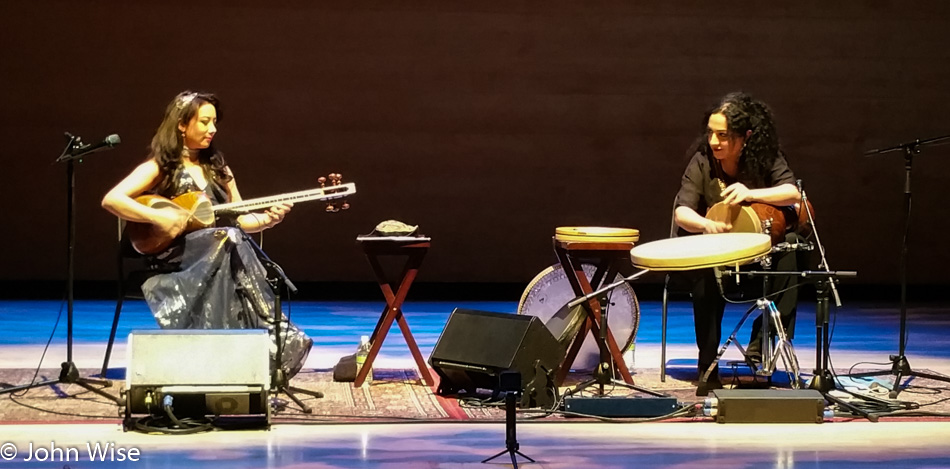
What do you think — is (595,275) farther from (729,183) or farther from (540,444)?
(540,444)

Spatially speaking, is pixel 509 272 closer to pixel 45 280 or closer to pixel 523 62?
pixel 523 62

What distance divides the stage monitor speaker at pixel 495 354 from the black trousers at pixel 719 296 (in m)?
0.70

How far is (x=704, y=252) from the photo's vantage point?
14.6 ft

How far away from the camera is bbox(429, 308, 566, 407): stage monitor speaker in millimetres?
4523

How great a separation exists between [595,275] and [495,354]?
0.76 metres

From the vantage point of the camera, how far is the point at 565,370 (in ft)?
16.4

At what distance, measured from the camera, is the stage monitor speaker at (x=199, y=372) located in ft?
13.0

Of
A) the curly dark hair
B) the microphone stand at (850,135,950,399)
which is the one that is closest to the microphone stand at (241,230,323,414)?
the curly dark hair

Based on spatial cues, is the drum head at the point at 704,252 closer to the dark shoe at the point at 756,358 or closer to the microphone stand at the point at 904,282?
the microphone stand at the point at 904,282

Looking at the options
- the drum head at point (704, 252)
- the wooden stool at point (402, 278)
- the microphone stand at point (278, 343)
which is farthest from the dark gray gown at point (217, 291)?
the drum head at point (704, 252)

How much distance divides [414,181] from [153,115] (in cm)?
195

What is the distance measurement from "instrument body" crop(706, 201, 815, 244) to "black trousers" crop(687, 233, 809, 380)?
91mm

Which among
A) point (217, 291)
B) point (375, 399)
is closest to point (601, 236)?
point (375, 399)

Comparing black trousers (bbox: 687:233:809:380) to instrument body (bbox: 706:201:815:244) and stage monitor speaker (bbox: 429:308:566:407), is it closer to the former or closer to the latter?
instrument body (bbox: 706:201:815:244)
